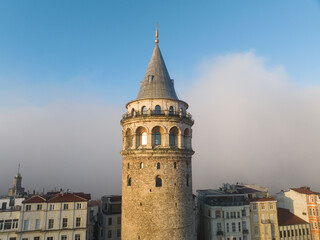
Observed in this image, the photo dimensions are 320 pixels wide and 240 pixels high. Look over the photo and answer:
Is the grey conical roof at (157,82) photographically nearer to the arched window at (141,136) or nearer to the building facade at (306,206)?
the arched window at (141,136)

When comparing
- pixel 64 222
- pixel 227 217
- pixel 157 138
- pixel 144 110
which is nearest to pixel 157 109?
pixel 144 110

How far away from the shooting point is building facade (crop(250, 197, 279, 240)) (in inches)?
1564

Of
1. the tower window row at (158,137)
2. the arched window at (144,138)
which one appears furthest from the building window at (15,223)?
the arched window at (144,138)

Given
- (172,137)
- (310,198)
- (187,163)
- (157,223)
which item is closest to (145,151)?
(172,137)

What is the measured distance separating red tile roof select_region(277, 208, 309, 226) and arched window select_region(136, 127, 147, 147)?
33778 millimetres

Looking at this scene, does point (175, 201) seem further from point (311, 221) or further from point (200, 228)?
point (311, 221)

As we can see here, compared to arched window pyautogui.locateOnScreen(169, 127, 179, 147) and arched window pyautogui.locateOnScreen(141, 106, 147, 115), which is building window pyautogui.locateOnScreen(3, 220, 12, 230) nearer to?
arched window pyautogui.locateOnScreen(141, 106, 147, 115)

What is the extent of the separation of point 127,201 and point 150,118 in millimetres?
10649

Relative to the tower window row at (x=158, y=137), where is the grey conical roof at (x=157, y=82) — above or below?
above

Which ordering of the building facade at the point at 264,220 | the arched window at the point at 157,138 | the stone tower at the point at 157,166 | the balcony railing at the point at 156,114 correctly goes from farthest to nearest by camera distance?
the building facade at the point at 264,220 < the arched window at the point at 157,138 < the balcony railing at the point at 156,114 < the stone tower at the point at 157,166

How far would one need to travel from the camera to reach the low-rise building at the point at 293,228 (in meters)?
41.5

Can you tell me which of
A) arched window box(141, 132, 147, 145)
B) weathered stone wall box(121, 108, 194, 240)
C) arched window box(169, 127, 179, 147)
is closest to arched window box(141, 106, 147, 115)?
weathered stone wall box(121, 108, 194, 240)

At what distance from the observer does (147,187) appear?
84.6ft

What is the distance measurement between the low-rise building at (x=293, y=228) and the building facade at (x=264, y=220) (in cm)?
199
